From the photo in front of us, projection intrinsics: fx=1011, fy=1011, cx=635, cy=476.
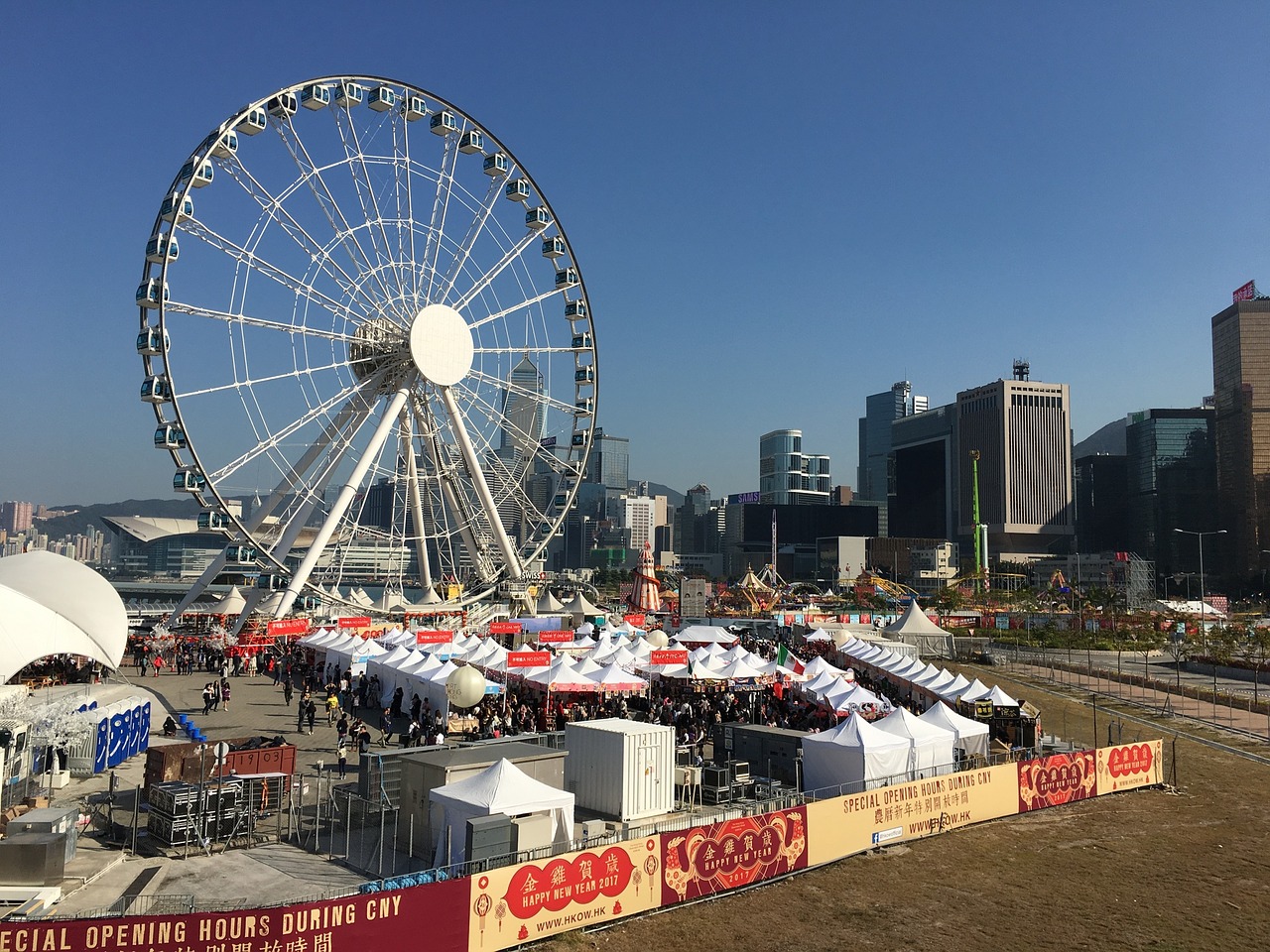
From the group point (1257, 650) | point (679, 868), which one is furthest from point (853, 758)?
point (1257, 650)

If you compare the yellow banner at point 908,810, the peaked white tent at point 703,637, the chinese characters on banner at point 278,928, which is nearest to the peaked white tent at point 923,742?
the yellow banner at point 908,810

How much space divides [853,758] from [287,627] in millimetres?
31788

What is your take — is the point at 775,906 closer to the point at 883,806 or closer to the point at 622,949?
the point at 622,949

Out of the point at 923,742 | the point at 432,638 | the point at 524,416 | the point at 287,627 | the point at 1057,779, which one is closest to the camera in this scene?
the point at 923,742

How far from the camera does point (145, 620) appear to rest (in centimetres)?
6988

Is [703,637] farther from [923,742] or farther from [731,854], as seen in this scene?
[731,854]

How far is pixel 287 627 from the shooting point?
45656 mm

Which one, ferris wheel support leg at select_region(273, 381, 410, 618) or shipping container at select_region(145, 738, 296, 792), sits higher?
ferris wheel support leg at select_region(273, 381, 410, 618)

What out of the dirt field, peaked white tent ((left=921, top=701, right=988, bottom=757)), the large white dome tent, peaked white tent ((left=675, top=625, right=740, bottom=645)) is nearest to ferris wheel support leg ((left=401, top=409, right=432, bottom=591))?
peaked white tent ((left=675, top=625, right=740, bottom=645))

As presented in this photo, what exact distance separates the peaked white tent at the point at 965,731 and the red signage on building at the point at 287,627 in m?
31.1

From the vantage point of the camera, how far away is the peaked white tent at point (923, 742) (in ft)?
72.5

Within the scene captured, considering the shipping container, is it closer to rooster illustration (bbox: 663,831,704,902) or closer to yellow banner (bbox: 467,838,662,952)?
yellow banner (bbox: 467,838,662,952)

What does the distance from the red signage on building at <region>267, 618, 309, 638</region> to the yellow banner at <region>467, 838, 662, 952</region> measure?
33.8 m

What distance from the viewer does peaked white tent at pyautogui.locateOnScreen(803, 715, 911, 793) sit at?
829 inches
